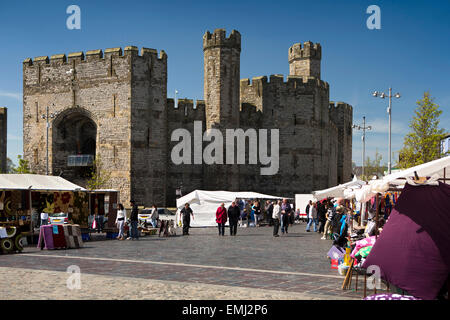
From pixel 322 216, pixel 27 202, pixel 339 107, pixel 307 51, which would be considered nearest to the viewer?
pixel 27 202

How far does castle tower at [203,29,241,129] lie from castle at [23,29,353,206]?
8 cm

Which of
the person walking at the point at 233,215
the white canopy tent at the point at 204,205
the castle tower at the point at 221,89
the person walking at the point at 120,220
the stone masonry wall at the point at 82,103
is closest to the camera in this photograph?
the person walking at the point at 120,220

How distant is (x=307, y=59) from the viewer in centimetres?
4975

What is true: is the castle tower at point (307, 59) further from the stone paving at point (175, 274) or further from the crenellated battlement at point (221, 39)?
the stone paving at point (175, 274)

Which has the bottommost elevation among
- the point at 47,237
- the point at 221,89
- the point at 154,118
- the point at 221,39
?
the point at 47,237

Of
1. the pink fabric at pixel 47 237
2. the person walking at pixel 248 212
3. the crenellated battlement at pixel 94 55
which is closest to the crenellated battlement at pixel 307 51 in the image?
the crenellated battlement at pixel 94 55

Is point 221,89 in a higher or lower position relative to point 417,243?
higher

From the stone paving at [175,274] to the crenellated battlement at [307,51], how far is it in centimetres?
3751

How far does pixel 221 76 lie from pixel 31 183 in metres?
24.6

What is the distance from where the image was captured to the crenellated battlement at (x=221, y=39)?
40.6 meters

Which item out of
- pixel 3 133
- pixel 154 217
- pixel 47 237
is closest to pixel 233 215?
pixel 154 217

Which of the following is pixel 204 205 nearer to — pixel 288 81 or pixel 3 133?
pixel 288 81

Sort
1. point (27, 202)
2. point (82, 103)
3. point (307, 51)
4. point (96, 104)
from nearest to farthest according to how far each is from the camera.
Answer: point (27, 202) → point (96, 104) → point (82, 103) → point (307, 51)

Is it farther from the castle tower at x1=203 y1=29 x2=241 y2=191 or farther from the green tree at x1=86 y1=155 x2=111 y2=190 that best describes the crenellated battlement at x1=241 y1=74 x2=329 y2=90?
the green tree at x1=86 y1=155 x2=111 y2=190
